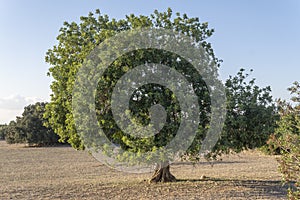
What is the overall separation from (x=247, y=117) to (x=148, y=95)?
3.36 meters

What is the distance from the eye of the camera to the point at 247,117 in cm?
1152

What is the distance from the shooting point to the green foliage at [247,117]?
1102cm

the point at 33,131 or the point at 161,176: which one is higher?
the point at 33,131

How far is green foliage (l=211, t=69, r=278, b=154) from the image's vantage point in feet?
36.1

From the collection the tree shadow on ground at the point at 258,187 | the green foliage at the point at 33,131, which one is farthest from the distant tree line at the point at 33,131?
the tree shadow on ground at the point at 258,187

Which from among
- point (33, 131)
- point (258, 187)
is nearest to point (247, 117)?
point (258, 187)

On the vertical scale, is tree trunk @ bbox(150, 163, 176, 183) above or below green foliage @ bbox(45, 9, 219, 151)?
below

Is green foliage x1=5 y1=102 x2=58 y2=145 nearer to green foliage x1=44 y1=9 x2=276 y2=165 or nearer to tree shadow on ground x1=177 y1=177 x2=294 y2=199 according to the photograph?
green foliage x1=44 y1=9 x2=276 y2=165

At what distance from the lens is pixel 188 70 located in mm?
10789

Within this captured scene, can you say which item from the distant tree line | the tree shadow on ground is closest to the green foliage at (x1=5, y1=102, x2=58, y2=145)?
the distant tree line

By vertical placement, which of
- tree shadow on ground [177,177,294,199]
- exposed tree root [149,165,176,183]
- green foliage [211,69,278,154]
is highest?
green foliage [211,69,278,154]

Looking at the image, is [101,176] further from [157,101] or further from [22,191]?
[157,101]

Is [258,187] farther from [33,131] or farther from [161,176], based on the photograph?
[33,131]

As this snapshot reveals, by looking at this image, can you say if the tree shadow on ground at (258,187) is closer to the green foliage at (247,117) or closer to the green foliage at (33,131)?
the green foliage at (247,117)
